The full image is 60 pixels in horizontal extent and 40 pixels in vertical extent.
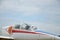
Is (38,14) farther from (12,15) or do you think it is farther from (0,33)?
(0,33)

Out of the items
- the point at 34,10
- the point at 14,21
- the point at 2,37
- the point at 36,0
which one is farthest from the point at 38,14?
the point at 2,37

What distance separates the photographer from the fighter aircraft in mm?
2982

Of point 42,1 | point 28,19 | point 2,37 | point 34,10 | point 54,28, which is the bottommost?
point 2,37

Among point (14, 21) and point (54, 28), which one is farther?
point (14, 21)

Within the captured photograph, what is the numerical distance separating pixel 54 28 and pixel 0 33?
1.34m

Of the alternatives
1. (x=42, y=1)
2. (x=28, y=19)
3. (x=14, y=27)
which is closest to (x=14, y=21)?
(x=14, y=27)

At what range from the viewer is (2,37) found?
314 cm

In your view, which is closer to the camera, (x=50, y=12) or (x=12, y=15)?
(x=50, y=12)

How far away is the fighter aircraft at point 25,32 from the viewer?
2.98 meters

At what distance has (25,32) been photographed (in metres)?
3.11

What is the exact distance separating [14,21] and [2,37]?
49cm

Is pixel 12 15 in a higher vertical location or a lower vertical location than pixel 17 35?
higher

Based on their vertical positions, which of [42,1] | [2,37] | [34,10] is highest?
[42,1]

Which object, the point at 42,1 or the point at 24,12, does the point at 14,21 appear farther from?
the point at 42,1
